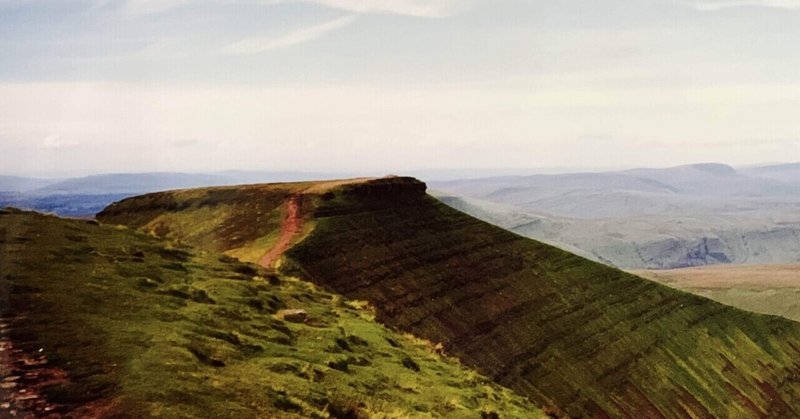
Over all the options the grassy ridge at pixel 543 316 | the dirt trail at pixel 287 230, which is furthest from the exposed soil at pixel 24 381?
the dirt trail at pixel 287 230

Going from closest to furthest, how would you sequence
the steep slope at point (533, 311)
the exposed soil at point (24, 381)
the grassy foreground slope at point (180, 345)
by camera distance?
the exposed soil at point (24, 381) → the grassy foreground slope at point (180, 345) → the steep slope at point (533, 311)

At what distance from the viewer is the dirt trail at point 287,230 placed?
65.8 m

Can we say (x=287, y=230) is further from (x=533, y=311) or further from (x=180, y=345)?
(x=180, y=345)

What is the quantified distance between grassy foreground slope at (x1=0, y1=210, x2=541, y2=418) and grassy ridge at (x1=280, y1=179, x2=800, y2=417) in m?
18.4

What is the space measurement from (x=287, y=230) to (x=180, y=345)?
47831 mm

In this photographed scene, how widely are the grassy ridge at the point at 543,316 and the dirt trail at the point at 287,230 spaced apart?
1.90m

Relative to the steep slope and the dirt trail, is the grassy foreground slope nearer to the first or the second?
the dirt trail

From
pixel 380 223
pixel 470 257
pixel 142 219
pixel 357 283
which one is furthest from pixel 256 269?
pixel 142 219

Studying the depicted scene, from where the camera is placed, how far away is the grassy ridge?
65625 millimetres

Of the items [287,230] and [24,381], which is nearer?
[24,381]

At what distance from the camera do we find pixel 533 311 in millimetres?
77688

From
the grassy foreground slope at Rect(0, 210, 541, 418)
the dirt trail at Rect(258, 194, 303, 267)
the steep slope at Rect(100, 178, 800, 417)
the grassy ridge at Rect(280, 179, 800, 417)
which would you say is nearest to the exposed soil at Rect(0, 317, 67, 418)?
the grassy foreground slope at Rect(0, 210, 541, 418)

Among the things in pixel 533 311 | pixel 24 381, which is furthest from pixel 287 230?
pixel 24 381

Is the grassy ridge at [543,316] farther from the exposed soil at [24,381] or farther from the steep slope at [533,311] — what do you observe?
the exposed soil at [24,381]
